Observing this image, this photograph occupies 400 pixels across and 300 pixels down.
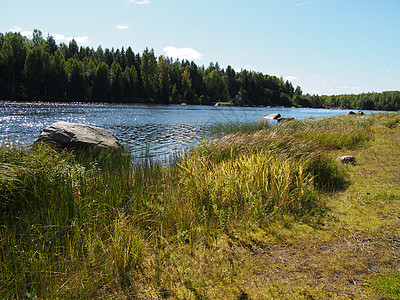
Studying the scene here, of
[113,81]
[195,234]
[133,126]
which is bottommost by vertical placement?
[195,234]

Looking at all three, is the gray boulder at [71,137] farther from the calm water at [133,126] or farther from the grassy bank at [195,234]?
the grassy bank at [195,234]

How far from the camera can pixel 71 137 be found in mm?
8773

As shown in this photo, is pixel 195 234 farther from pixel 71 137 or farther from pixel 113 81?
pixel 113 81

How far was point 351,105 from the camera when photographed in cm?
15038

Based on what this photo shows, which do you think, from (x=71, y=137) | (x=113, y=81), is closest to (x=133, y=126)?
(x=71, y=137)

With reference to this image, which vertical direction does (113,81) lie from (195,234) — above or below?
above

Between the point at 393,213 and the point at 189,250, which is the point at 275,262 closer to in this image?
the point at 189,250

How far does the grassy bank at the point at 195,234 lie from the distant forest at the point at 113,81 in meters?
67.0

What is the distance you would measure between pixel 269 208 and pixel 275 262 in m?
1.66

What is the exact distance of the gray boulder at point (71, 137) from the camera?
8586mm

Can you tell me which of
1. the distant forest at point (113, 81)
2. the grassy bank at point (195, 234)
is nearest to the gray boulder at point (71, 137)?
the grassy bank at point (195, 234)

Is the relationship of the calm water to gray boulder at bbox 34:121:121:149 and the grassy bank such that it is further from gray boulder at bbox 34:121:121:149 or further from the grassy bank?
the grassy bank

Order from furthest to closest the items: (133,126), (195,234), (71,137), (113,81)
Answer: (113,81) → (133,126) → (71,137) → (195,234)

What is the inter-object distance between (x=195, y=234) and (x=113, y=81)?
80.7m
